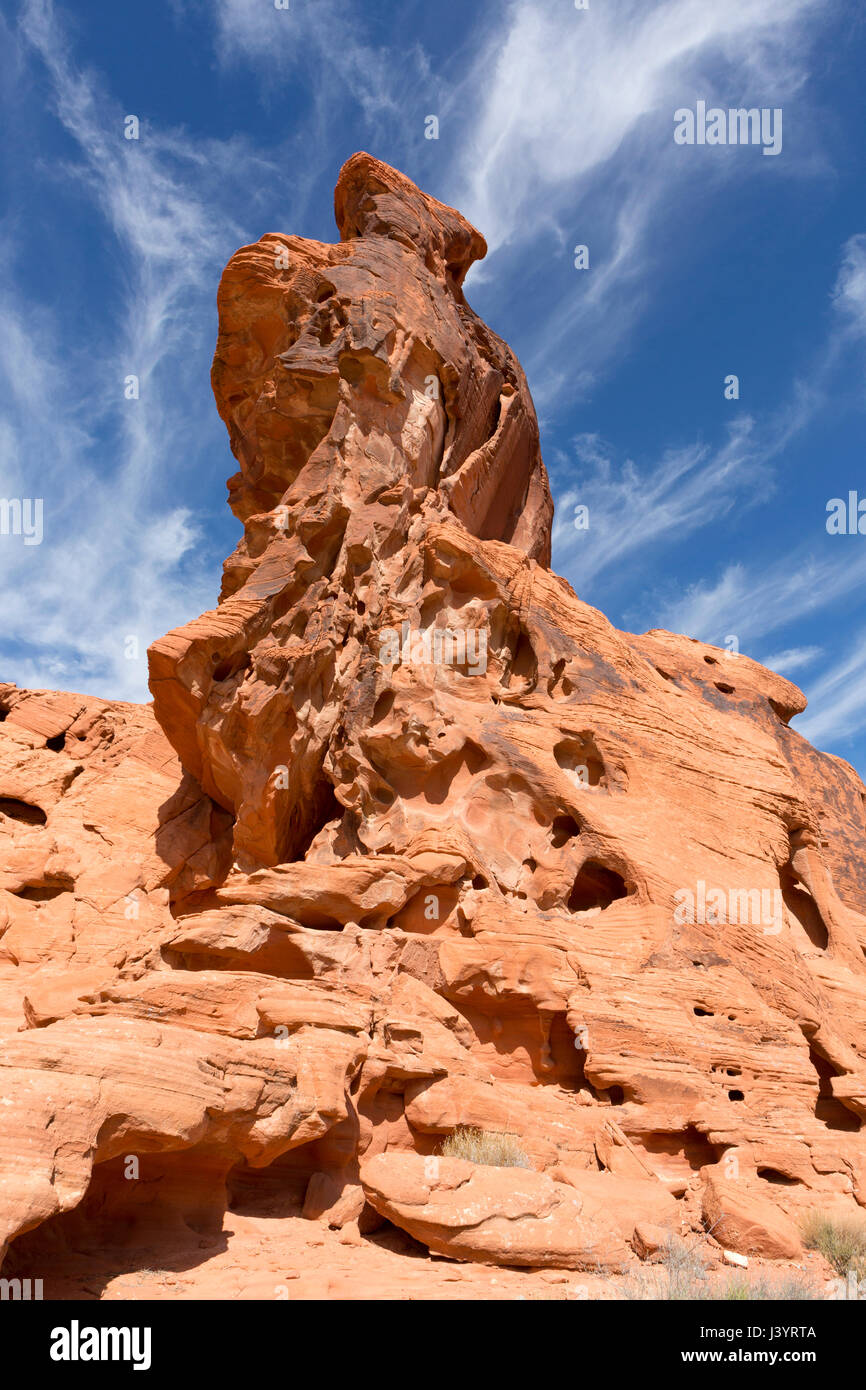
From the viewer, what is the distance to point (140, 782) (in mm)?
19812

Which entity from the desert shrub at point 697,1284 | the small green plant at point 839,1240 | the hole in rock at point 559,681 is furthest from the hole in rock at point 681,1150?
the hole in rock at point 559,681

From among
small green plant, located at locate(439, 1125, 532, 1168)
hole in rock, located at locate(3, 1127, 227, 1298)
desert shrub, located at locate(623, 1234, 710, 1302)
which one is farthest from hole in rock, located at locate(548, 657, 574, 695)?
hole in rock, located at locate(3, 1127, 227, 1298)

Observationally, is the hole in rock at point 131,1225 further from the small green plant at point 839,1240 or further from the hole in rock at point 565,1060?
the small green plant at point 839,1240

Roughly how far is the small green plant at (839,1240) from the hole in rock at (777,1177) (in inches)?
47.9

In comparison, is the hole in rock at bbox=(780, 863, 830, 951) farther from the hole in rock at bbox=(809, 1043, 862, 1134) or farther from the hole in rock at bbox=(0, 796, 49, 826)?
the hole in rock at bbox=(0, 796, 49, 826)

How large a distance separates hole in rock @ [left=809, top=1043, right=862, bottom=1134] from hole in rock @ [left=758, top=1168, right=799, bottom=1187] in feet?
8.03

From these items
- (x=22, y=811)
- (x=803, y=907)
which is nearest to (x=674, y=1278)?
(x=803, y=907)

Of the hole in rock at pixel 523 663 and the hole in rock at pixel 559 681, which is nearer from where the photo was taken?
the hole in rock at pixel 559 681

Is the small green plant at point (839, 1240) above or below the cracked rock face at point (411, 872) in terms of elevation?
below

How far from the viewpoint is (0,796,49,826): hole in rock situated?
19.8m

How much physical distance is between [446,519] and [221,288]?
7.83 m

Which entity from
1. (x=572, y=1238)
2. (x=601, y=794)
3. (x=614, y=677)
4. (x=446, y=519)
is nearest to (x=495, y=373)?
(x=446, y=519)

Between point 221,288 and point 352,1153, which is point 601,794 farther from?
point 221,288

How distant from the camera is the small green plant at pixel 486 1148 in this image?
8156mm
